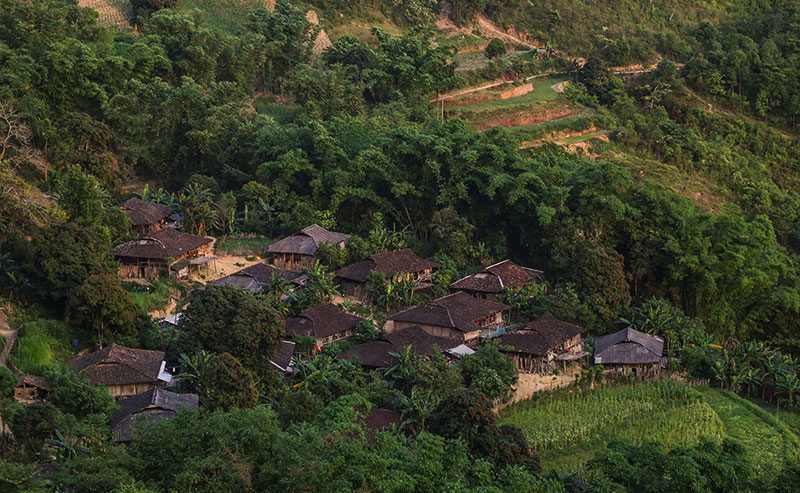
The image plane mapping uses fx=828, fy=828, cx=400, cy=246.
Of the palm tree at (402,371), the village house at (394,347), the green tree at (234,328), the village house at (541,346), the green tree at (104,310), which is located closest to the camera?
the green tree at (234,328)

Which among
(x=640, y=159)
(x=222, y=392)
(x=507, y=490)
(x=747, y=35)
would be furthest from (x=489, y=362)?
(x=747, y=35)

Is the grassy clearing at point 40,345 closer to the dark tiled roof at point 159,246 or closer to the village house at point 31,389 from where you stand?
the village house at point 31,389

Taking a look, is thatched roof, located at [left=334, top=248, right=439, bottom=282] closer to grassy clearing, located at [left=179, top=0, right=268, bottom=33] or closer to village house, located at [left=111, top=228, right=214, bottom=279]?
village house, located at [left=111, top=228, right=214, bottom=279]

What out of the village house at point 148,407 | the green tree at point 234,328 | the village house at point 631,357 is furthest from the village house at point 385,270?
the village house at point 148,407

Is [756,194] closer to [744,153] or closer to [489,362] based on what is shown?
[744,153]

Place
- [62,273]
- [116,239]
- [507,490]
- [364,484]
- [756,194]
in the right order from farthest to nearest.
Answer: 1. [756,194]
2. [116,239]
3. [62,273]
4. [507,490]
5. [364,484]

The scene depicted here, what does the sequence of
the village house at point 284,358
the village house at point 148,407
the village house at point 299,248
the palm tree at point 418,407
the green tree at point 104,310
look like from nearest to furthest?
the village house at point 148,407 < the palm tree at point 418,407 < the green tree at point 104,310 < the village house at point 284,358 < the village house at point 299,248

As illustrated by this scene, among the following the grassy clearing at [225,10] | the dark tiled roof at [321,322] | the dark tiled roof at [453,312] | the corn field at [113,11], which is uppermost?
the corn field at [113,11]

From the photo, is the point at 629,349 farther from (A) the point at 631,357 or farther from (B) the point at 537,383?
(B) the point at 537,383
